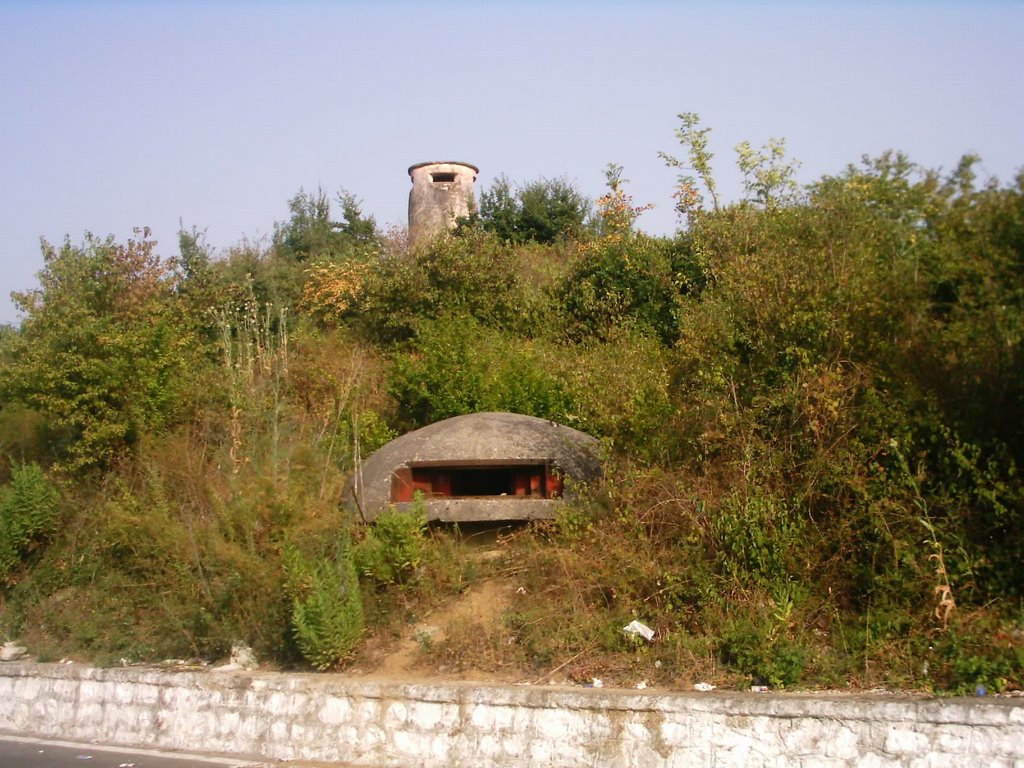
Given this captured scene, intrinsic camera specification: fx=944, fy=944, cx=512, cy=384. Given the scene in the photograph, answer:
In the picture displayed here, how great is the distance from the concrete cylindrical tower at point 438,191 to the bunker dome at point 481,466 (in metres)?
16.4

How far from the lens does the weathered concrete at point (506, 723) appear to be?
21.5 feet

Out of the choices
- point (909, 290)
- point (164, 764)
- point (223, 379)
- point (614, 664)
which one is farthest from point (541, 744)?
point (223, 379)

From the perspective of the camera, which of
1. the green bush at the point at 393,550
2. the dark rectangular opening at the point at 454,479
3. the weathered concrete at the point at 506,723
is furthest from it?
the dark rectangular opening at the point at 454,479

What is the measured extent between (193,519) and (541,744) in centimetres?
537

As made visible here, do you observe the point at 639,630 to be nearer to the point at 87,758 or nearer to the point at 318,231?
the point at 87,758

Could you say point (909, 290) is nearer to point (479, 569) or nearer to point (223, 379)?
point (479, 569)

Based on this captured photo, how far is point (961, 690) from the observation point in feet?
22.5

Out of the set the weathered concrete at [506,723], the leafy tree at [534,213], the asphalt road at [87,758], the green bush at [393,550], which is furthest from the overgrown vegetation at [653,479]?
the leafy tree at [534,213]

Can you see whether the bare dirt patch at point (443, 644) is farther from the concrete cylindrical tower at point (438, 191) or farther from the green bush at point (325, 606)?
the concrete cylindrical tower at point (438, 191)

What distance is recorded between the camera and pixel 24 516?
12.5 meters

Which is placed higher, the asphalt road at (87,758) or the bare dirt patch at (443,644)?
the bare dirt patch at (443,644)

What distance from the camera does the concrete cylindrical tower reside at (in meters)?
27.1

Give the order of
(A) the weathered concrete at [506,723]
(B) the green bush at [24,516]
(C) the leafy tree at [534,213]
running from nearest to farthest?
(A) the weathered concrete at [506,723] → (B) the green bush at [24,516] → (C) the leafy tree at [534,213]

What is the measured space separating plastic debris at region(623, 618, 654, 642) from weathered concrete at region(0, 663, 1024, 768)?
85 centimetres
